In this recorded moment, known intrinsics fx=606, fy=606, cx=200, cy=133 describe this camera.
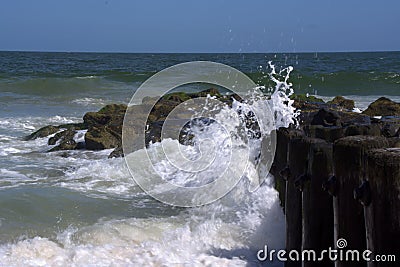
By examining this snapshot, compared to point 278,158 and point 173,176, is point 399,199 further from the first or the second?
point 173,176

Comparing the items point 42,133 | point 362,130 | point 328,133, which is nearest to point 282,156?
point 328,133

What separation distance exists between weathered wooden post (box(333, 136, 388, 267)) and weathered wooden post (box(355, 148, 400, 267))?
0.14 metres

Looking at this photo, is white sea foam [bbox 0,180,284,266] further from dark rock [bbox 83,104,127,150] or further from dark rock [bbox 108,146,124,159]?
dark rock [bbox 83,104,127,150]

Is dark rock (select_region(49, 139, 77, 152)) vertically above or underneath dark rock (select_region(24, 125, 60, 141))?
underneath

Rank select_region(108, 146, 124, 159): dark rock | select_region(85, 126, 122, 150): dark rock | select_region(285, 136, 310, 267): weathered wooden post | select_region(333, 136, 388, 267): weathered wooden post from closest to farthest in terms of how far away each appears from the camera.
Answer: select_region(333, 136, 388, 267): weathered wooden post, select_region(285, 136, 310, 267): weathered wooden post, select_region(108, 146, 124, 159): dark rock, select_region(85, 126, 122, 150): dark rock

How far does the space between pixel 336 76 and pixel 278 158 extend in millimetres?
30443

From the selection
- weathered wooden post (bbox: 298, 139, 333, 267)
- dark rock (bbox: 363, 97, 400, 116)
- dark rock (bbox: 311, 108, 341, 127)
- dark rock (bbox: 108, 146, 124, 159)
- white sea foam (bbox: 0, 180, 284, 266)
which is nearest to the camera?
weathered wooden post (bbox: 298, 139, 333, 267)

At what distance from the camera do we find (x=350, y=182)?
147 inches

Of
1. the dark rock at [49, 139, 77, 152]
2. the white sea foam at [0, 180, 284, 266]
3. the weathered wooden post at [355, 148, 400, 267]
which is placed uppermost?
the weathered wooden post at [355, 148, 400, 267]

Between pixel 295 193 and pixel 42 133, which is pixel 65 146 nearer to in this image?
pixel 42 133


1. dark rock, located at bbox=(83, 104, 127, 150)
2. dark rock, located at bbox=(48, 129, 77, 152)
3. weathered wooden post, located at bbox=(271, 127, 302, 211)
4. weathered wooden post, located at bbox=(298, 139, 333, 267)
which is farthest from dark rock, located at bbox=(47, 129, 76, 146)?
weathered wooden post, located at bbox=(298, 139, 333, 267)

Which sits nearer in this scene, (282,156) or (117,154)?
(282,156)

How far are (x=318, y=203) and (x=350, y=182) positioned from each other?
0.64 metres

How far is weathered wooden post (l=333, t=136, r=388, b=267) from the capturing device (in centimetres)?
360
